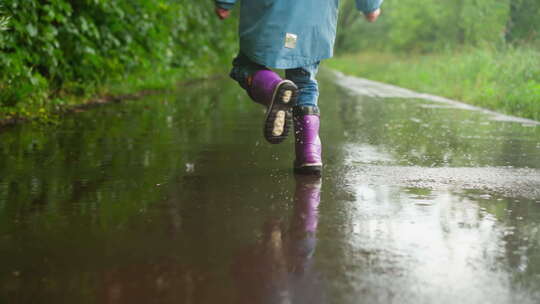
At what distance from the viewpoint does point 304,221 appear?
3.22 metres

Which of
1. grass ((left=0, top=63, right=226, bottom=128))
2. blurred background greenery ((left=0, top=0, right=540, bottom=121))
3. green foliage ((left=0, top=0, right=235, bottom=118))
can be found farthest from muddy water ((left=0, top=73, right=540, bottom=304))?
blurred background greenery ((left=0, top=0, right=540, bottom=121))

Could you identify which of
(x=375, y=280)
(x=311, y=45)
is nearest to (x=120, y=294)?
(x=375, y=280)

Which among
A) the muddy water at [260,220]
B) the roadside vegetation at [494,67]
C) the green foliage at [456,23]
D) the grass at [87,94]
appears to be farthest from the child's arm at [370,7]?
the green foliage at [456,23]

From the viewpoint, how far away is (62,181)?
4090 millimetres

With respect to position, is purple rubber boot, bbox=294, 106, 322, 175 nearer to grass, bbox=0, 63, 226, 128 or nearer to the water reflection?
the water reflection

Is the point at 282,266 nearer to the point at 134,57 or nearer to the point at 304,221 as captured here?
the point at 304,221

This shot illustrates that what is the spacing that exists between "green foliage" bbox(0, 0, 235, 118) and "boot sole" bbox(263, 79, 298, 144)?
2221 mm

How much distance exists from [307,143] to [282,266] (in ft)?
6.43

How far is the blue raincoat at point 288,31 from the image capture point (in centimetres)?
441

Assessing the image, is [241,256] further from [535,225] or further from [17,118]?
[17,118]

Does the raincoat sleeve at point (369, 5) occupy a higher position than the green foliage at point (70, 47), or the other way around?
the raincoat sleeve at point (369, 5)

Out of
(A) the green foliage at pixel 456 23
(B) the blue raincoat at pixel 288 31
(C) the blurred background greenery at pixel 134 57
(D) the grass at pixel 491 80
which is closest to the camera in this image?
(B) the blue raincoat at pixel 288 31

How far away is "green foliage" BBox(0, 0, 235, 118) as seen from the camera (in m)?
6.59

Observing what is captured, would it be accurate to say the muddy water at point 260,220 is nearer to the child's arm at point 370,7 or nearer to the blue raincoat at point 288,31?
the blue raincoat at point 288,31
